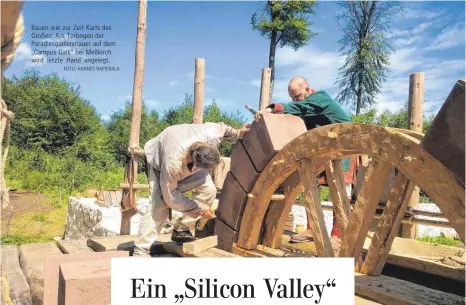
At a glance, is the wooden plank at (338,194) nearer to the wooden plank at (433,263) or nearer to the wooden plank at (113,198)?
the wooden plank at (433,263)

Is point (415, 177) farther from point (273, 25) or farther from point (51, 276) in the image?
point (273, 25)

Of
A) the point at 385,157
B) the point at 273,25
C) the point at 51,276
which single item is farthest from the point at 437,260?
the point at 273,25

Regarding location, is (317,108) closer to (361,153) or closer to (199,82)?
(361,153)

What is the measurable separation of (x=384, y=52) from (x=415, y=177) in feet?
59.4

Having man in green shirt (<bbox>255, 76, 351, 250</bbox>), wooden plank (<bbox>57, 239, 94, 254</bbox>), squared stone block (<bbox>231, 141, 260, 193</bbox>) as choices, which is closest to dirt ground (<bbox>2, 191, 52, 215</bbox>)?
wooden plank (<bbox>57, 239, 94, 254</bbox>)

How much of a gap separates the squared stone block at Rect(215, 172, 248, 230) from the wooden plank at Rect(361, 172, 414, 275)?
1.31 metres

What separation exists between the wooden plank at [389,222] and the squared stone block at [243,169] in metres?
1.22

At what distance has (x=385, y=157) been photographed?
2.53m

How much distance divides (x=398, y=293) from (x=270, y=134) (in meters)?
1.59

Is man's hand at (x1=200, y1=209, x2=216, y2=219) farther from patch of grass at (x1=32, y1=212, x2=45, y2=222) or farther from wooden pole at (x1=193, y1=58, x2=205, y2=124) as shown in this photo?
patch of grass at (x1=32, y1=212, x2=45, y2=222)

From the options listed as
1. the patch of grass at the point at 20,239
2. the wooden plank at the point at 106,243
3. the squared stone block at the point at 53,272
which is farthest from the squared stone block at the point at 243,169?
the patch of grass at the point at 20,239

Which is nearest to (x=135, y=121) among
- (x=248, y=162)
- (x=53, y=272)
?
(x=248, y=162)

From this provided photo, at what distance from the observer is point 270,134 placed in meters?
3.45

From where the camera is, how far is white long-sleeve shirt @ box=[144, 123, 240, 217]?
11.5 ft
